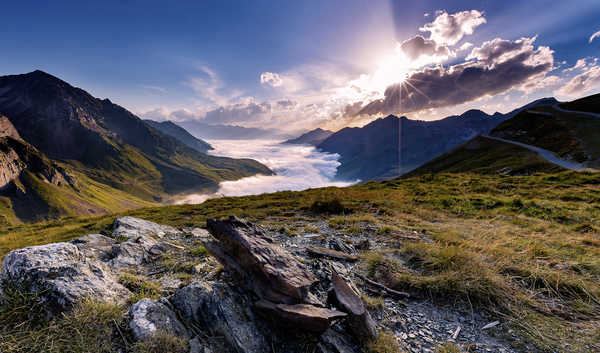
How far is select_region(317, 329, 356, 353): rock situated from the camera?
14.2ft

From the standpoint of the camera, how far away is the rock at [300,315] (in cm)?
420

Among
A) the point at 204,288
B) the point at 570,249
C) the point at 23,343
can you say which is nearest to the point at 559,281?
the point at 570,249

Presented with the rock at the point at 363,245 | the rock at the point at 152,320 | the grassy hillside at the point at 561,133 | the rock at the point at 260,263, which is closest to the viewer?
the rock at the point at 152,320

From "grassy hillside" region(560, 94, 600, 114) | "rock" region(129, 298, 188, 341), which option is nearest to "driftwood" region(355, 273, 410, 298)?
"rock" region(129, 298, 188, 341)

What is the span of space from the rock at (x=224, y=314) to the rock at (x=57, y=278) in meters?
1.36

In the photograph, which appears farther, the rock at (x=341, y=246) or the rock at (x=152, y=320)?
the rock at (x=341, y=246)

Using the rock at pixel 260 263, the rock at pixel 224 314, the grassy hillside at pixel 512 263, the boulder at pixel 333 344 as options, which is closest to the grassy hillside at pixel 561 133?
the grassy hillside at pixel 512 263

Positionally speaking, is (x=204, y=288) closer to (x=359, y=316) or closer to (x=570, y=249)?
(x=359, y=316)

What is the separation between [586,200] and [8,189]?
328 metres

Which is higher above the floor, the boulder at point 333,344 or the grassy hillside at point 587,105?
the grassy hillside at point 587,105

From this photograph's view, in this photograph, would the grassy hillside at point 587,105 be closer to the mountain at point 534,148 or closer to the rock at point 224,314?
the mountain at point 534,148

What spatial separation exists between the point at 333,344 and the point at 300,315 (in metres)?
0.97

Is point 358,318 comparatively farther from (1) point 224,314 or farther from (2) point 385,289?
(1) point 224,314

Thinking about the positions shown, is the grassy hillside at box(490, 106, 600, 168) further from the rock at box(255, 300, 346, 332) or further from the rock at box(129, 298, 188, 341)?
the rock at box(129, 298, 188, 341)
